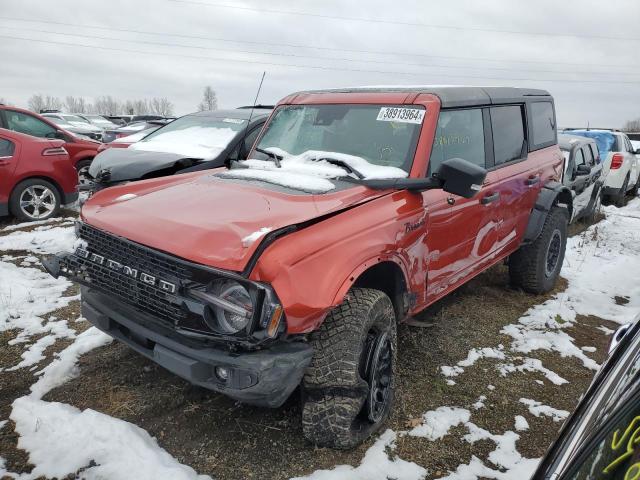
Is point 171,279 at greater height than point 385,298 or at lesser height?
greater

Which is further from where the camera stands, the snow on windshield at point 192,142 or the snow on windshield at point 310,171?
the snow on windshield at point 192,142

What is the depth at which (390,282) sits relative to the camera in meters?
3.17

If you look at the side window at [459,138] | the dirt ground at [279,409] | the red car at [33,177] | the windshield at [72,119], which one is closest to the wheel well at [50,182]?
the red car at [33,177]

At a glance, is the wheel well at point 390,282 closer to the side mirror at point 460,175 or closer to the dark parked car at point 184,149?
the side mirror at point 460,175

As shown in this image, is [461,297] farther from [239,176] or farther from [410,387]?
[239,176]

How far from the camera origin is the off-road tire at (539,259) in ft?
16.7

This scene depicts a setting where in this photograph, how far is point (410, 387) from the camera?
11.3 ft

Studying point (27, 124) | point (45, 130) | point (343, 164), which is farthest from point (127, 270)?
point (45, 130)

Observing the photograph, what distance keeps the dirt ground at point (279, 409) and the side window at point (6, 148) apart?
408 cm

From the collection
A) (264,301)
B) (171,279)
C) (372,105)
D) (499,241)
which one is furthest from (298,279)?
(499,241)

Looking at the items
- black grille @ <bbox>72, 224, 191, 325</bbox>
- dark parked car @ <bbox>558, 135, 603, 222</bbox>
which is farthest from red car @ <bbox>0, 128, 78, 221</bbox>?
dark parked car @ <bbox>558, 135, 603, 222</bbox>

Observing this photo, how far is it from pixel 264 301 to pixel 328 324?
1.62 feet

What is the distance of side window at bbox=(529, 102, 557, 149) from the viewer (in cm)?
506

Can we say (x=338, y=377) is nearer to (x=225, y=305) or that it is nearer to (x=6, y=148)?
(x=225, y=305)
